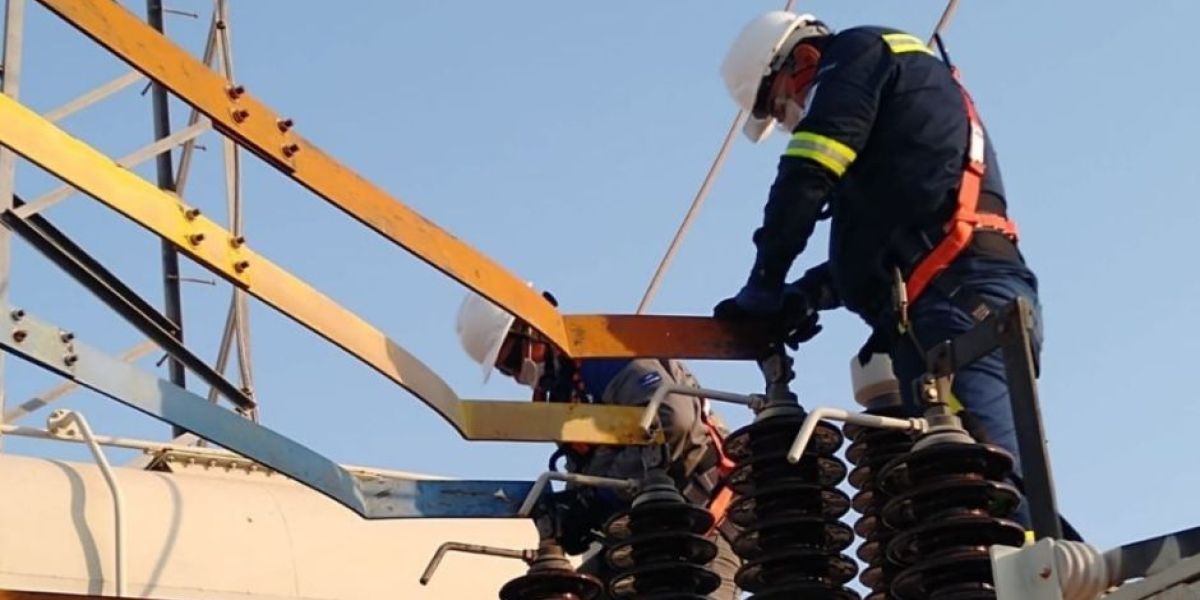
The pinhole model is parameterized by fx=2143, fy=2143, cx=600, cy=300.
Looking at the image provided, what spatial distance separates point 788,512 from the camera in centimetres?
427

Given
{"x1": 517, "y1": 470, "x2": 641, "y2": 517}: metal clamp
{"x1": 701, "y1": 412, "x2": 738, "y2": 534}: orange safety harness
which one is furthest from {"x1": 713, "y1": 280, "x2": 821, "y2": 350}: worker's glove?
{"x1": 701, "y1": 412, "x2": 738, "y2": 534}: orange safety harness

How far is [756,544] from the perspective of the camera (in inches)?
168

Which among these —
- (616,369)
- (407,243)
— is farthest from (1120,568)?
(616,369)

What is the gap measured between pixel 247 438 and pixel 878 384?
1.42 m

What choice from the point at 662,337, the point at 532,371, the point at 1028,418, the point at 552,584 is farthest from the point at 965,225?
the point at 532,371

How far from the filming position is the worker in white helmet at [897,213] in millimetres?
4812

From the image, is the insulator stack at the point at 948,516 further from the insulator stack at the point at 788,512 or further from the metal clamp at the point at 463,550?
the metal clamp at the point at 463,550

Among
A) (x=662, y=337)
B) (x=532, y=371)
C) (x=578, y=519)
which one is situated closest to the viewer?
(x=662, y=337)

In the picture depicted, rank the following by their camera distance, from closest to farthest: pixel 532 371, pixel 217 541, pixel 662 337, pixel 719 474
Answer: pixel 662 337
pixel 217 541
pixel 719 474
pixel 532 371

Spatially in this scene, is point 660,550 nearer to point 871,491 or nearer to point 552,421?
point 871,491

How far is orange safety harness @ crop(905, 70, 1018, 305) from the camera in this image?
4910mm

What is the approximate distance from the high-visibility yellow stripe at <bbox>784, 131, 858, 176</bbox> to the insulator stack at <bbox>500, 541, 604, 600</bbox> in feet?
3.75

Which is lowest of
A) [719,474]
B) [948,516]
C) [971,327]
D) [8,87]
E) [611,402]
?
[948,516]

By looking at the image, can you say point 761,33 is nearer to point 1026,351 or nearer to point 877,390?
point 877,390
